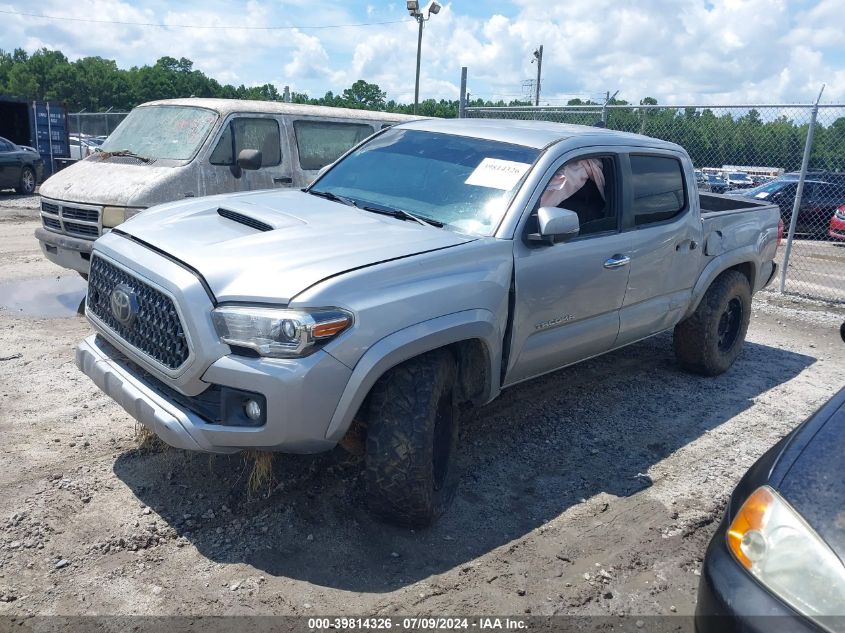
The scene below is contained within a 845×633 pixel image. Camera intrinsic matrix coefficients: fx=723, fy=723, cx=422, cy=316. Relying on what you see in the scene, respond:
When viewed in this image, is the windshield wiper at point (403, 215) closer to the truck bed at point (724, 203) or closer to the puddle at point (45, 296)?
the truck bed at point (724, 203)

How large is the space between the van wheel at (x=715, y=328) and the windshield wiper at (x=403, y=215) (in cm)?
276

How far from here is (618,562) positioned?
342 cm

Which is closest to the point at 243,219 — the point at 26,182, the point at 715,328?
the point at 715,328

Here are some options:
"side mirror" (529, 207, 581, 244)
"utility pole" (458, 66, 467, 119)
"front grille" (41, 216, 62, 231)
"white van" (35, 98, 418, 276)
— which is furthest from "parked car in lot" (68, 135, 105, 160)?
"side mirror" (529, 207, 581, 244)

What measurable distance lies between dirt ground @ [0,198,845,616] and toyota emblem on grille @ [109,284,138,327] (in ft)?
3.03

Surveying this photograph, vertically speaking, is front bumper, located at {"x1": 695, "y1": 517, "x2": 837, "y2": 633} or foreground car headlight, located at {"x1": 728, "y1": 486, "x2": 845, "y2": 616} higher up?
foreground car headlight, located at {"x1": 728, "y1": 486, "x2": 845, "y2": 616}

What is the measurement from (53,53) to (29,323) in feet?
354

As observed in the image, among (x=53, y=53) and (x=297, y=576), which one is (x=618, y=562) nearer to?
(x=297, y=576)

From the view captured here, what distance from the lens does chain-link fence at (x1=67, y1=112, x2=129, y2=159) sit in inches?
1061

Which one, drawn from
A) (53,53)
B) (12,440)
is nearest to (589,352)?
(12,440)

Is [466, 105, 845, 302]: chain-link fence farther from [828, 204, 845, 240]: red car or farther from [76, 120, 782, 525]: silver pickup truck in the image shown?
[76, 120, 782, 525]: silver pickup truck

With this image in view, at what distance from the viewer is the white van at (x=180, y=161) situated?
22.2 ft

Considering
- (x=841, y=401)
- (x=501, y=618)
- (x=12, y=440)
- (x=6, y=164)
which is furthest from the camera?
(x=6, y=164)

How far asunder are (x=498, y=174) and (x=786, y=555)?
2605 mm
